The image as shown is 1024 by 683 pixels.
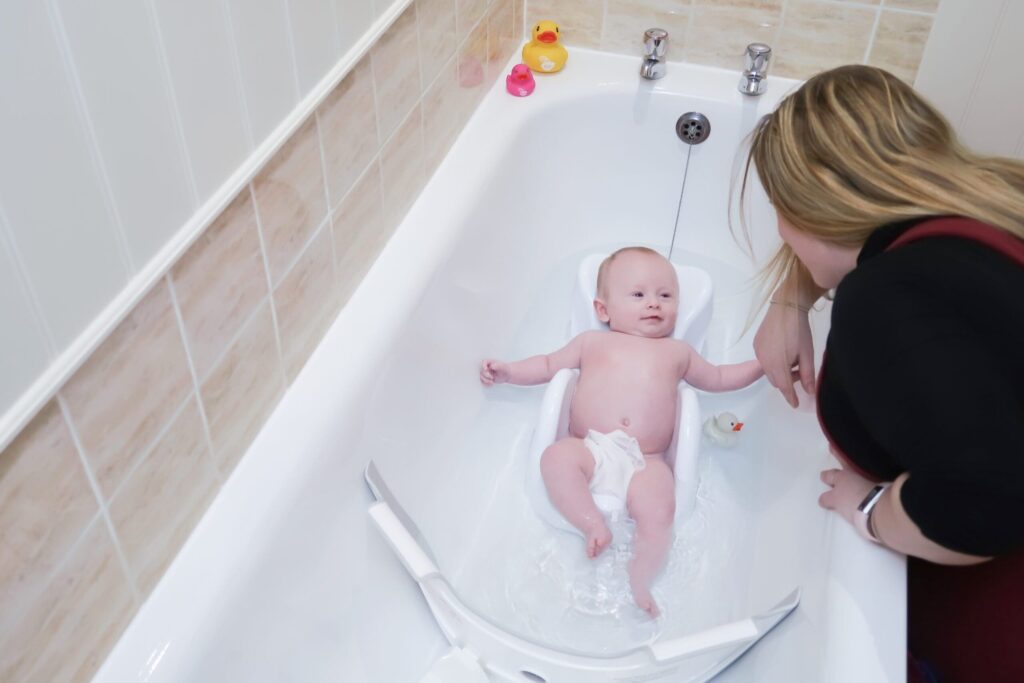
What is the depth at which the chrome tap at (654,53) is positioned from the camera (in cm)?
182

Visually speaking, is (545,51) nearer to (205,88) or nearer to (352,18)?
(352,18)

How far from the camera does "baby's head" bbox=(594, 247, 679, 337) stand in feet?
5.40

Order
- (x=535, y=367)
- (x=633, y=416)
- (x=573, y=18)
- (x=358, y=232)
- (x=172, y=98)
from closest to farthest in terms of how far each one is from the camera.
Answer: (x=172, y=98)
(x=358, y=232)
(x=633, y=416)
(x=535, y=367)
(x=573, y=18)

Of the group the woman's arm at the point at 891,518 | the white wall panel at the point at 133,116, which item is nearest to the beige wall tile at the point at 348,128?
the white wall panel at the point at 133,116

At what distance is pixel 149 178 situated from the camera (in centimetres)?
79

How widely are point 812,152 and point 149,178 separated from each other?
26.9 inches

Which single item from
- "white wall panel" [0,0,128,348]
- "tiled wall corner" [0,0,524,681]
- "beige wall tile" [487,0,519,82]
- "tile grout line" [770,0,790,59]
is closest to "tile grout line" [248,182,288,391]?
"tiled wall corner" [0,0,524,681]

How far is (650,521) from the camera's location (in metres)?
1.36

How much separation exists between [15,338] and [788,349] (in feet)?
3.37

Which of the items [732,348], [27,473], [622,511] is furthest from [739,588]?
[27,473]

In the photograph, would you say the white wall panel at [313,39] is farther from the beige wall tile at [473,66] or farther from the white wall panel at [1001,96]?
the white wall panel at [1001,96]

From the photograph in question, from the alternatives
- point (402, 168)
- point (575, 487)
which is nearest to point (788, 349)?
point (575, 487)

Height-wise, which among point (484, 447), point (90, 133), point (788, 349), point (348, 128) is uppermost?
point (90, 133)

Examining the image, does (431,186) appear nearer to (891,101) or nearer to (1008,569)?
(891,101)
